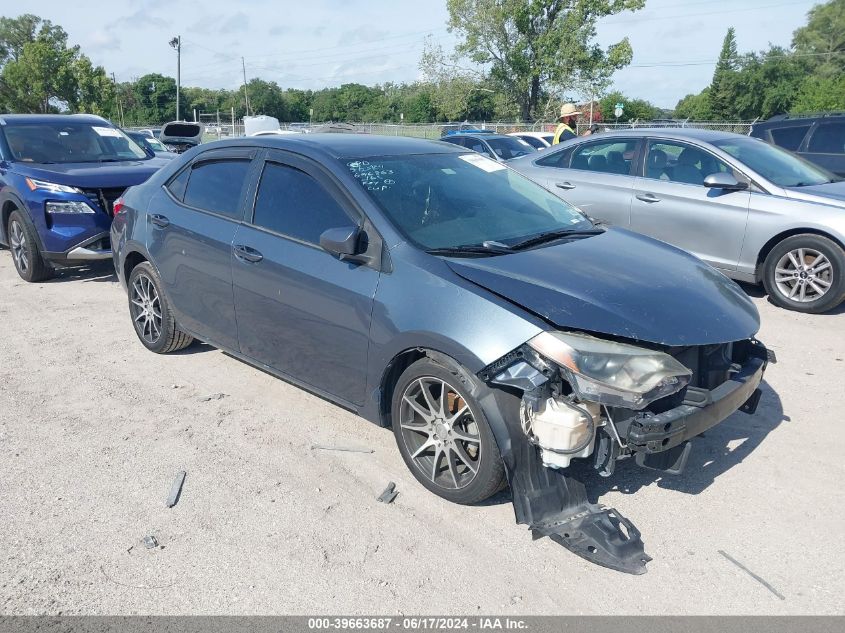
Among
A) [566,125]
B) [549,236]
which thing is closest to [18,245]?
[549,236]

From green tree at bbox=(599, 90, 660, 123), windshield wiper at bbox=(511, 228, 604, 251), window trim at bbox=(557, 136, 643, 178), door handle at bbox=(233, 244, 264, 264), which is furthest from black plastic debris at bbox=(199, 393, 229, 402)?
green tree at bbox=(599, 90, 660, 123)

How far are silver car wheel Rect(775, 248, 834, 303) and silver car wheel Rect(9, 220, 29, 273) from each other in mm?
8113

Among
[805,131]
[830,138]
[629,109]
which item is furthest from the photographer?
[629,109]

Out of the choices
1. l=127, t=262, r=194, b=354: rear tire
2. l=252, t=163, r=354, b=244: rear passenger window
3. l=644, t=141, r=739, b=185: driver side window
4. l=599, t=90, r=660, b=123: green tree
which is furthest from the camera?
l=599, t=90, r=660, b=123: green tree

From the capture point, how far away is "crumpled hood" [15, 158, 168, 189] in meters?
7.59

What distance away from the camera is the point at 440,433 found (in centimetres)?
338

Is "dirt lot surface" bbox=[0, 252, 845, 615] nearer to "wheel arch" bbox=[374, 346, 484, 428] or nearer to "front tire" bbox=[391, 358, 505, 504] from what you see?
"front tire" bbox=[391, 358, 505, 504]

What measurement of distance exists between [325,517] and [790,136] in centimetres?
1015

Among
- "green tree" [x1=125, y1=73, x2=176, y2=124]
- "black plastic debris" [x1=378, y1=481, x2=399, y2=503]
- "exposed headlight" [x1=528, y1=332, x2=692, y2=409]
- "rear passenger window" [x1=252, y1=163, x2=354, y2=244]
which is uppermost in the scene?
"green tree" [x1=125, y1=73, x2=176, y2=124]

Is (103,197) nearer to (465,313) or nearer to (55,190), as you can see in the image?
(55,190)

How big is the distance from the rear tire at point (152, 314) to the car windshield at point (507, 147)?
12.1m

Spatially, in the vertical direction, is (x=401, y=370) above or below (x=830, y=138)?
below

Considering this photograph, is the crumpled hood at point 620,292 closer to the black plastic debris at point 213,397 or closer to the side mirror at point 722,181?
the black plastic debris at point 213,397

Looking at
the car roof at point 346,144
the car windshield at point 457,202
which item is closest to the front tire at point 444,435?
the car windshield at point 457,202
